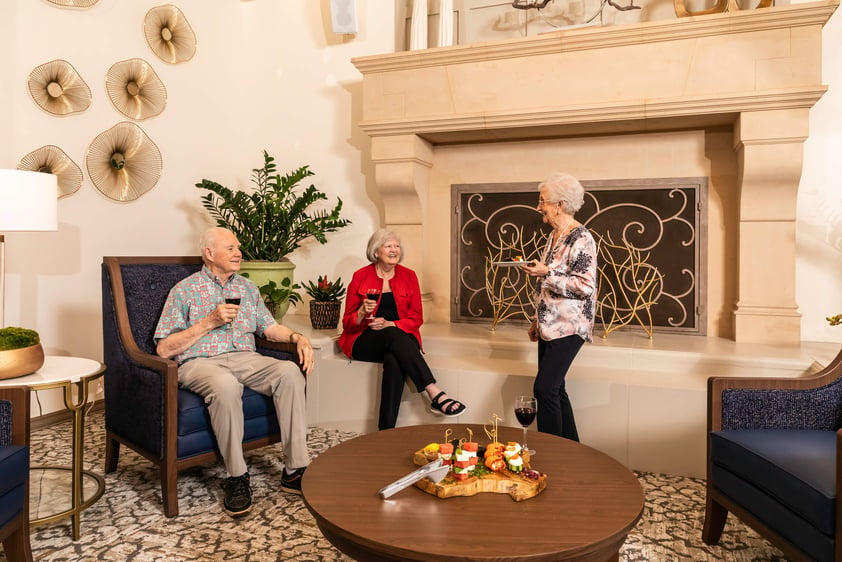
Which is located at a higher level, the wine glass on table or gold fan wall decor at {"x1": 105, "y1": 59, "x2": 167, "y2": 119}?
gold fan wall decor at {"x1": 105, "y1": 59, "x2": 167, "y2": 119}

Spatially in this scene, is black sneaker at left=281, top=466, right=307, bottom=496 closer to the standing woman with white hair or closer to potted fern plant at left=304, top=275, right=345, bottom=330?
the standing woman with white hair

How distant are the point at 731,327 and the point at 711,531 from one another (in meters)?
1.94

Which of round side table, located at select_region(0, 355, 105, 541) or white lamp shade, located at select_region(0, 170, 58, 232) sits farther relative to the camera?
white lamp shade, located at select_region(0, 170, 58, 232)

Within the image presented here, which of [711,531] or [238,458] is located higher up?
[238,458]

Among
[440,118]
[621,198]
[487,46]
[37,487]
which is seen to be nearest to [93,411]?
[37,487]

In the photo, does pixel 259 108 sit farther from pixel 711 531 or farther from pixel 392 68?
pixel 711 531

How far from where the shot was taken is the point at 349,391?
11.1ft

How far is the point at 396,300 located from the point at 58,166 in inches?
83.0

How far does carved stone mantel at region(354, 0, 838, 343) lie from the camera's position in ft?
10.7

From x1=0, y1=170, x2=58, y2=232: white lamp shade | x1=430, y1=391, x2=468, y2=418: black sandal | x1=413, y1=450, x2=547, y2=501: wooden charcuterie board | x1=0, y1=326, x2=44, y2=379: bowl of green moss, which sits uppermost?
x1=0, y1=170, x2=58, y2=232: white lamp shade

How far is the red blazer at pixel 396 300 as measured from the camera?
3270 millimetres

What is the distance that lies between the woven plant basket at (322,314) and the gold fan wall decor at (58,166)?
1572 mm

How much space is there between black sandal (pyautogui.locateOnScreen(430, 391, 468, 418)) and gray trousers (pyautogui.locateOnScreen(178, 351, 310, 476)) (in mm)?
733

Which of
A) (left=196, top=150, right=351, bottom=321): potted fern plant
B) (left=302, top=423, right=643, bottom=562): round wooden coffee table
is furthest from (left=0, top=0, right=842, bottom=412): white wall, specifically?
(left=302, top=423, right=643, bottom=562): round wooden coffee table
